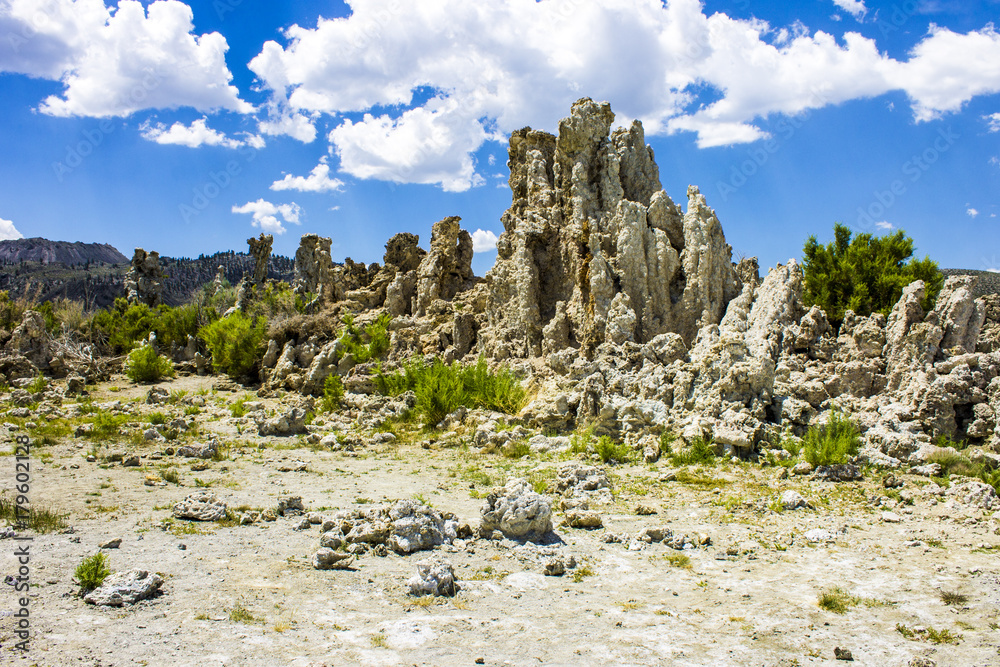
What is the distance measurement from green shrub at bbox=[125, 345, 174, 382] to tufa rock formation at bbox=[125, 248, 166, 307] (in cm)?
1107

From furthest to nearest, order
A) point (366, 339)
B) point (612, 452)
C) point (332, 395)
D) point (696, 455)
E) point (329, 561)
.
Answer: point (366, 339), point (332, 395), point (612, 452), point (696, 455), point (329, 561)

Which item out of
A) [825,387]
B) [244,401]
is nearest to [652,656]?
[825,387]

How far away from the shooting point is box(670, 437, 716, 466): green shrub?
9.09m

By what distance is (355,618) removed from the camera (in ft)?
14.7

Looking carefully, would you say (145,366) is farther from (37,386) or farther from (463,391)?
(463,391)

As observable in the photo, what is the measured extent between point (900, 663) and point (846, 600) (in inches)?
35.6

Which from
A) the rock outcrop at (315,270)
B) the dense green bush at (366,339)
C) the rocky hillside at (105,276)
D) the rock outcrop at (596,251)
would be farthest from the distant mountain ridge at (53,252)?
the rock outcrop at (596,251)

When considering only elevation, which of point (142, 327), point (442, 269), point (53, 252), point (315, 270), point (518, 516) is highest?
point (53, 252)

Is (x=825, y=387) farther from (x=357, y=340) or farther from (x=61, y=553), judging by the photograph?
(x=357, y=340)

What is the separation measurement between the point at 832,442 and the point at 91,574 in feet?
28.0

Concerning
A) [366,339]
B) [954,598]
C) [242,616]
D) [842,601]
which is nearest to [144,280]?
[366,339]

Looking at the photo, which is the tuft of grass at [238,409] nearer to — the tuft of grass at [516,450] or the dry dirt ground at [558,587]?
the dry dirt ground at [558,587]

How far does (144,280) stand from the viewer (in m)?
30.7

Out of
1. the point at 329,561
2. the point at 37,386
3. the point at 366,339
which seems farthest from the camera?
the point at 366,339
